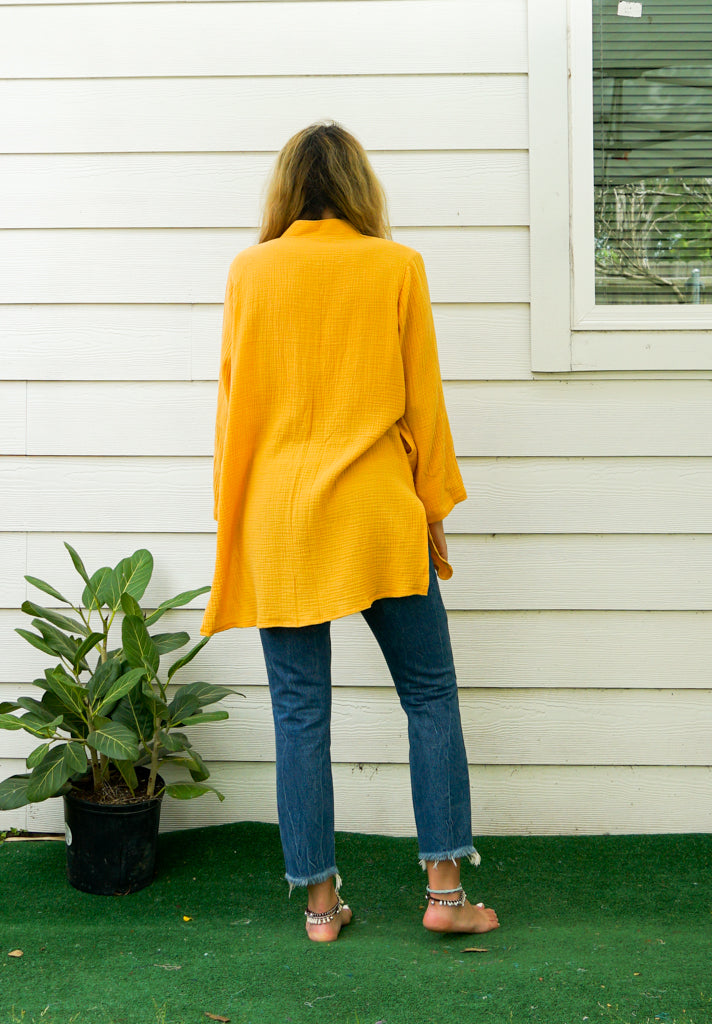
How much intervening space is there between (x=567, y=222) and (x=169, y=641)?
1326mm

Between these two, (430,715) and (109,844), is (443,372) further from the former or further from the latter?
(109,844)

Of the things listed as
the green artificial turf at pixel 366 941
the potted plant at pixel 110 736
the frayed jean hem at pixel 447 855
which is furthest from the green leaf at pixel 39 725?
Result: the frayed jean hem at pixel 447 855

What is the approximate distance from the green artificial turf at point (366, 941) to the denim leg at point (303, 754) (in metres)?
0.17

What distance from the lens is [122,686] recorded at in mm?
1673

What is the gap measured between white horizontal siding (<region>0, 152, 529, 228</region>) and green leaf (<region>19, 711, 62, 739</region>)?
3.78 feet

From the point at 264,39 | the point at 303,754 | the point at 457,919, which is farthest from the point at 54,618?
the point at 264,39

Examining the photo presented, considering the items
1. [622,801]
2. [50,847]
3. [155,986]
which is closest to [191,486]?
[50,847]

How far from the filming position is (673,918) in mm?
1637

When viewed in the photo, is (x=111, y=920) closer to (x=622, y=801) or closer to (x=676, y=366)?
(x=622, y=801)

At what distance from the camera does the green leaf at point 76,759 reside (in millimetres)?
1652

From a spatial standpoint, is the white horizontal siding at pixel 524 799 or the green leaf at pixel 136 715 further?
the white horizontal siding at pixel 524 799

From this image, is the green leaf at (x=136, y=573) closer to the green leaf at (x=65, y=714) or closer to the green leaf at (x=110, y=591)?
the green leaf at (x=110, y=591)

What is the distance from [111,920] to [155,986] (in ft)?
1.03

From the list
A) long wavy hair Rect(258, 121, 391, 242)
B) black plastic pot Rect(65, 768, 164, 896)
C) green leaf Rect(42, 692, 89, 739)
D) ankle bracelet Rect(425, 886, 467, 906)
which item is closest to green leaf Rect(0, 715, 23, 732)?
green leaf Rect(42, 692, 89, 739)
